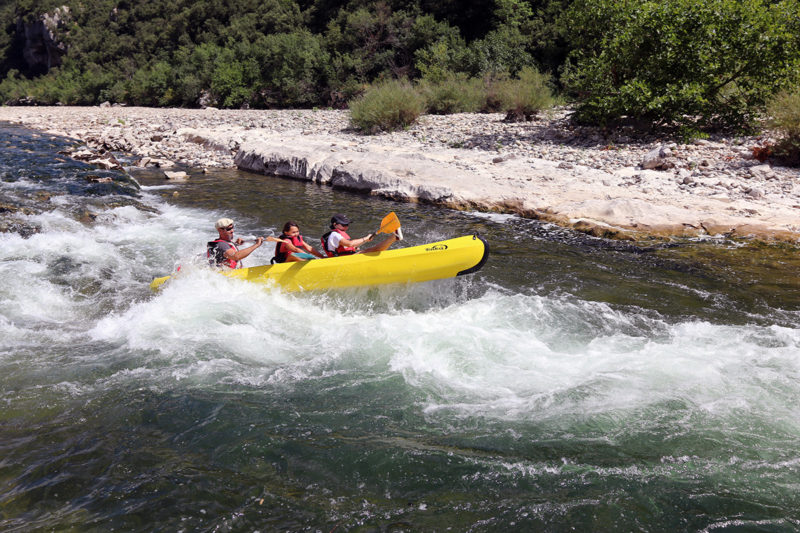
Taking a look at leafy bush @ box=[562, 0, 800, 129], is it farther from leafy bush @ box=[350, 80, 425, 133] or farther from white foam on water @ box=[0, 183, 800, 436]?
white foam on water @ box=[0, 183, 800, 436]

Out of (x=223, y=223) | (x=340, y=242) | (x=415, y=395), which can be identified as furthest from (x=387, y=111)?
(x=415, y=395)

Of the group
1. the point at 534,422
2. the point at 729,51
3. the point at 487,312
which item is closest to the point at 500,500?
the point at 534,422

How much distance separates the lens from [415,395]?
3738mm

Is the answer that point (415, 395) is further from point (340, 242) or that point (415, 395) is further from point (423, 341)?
point (340, 242)

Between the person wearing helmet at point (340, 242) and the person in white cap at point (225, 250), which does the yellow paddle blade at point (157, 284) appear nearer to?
the person in white cap at point (225, 250)

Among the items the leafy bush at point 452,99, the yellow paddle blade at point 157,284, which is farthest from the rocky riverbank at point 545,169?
the yellow paddle blade at point 157,284

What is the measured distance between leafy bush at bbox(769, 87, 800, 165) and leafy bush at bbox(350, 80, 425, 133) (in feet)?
26.4

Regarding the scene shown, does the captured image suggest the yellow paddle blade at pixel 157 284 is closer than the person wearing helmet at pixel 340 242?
No

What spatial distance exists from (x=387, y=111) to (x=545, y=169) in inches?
226

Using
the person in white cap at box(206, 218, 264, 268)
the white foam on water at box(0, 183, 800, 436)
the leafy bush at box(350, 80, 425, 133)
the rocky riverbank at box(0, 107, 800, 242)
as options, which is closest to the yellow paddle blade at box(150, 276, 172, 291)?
the white foam on water at box(0, 183, 800, 436)

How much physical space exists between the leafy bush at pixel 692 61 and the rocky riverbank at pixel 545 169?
0.73 m

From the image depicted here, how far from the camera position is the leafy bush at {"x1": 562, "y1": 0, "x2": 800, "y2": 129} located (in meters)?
9.48

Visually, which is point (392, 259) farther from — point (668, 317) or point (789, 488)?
point (789, 488)

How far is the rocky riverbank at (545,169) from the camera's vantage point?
23.7 feet
